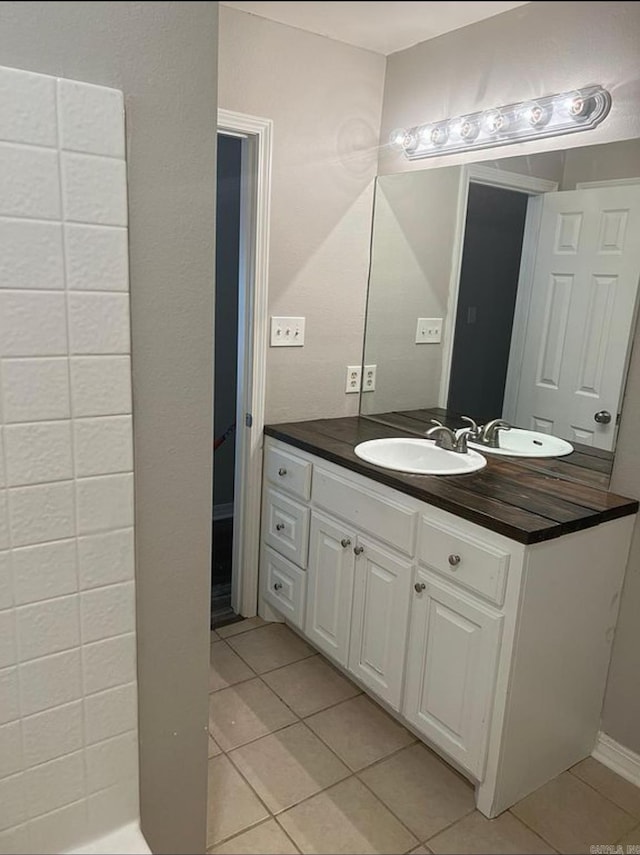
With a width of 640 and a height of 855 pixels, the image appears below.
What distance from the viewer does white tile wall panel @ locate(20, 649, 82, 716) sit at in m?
0.91

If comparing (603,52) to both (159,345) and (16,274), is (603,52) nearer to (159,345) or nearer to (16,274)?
(159,345)

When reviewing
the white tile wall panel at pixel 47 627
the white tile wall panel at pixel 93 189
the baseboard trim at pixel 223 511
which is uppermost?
the white tile wall panel at pixel 93 189

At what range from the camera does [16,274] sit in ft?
2.61

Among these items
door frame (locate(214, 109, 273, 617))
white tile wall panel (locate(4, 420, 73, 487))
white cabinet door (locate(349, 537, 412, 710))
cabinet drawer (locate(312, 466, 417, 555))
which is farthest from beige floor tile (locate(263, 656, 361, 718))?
white tile wall panel (locate(4, 420, 73, 487))

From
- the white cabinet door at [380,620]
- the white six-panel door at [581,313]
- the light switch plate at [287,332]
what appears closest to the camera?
the white six-panel door at [581,313]

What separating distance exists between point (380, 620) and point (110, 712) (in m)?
1.00

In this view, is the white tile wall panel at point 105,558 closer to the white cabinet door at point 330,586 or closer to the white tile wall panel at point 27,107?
the white tile wall panel at point 27,107

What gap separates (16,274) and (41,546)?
1.24ft

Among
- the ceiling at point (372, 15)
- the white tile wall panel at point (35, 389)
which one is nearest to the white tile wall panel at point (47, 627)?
the white tile wall panel at point (35, 389)

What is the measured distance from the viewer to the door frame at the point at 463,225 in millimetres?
1844

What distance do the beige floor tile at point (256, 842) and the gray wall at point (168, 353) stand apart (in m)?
0.05

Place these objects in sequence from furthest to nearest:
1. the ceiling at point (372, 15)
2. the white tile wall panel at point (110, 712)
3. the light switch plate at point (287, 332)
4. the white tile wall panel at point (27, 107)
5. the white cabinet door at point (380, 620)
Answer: the light switch plate at point (287, 332), the white cabinet door at point (380, 620), the white tile wall panel at point (110, 712), the white tile wall panel at point (27, 107), the ceiling at point (372, 15)

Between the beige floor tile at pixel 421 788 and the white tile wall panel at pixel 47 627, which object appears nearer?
the white tile wall panel at pixel 47 627

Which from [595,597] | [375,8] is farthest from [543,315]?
[375,8]
